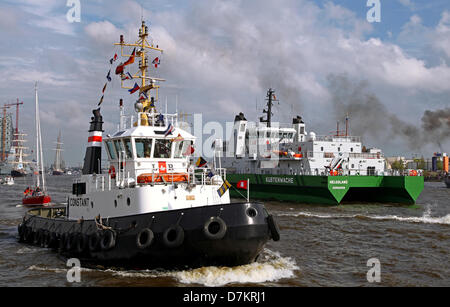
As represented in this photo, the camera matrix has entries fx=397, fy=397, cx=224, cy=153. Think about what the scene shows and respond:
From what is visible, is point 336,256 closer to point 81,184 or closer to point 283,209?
point 81,184

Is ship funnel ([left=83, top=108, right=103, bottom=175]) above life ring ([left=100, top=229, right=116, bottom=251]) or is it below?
above

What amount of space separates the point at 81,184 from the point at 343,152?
87.0 ft

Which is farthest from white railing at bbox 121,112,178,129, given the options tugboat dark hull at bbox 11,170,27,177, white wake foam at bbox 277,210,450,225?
tugboat dark hull at bbox 11,170,27,177

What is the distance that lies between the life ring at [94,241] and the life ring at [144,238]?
5.93 ft

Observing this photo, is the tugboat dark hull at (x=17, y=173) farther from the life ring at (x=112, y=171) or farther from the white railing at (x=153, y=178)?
the white railing at (x=153, y=178)

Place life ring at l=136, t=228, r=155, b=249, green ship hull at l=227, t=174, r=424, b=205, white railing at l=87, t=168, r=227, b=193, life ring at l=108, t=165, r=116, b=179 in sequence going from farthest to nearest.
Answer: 1. green ship hull at l=227, t=174, r=424, b=205
2. life ring at l=108, t=165, r=116, b=179
3. white railing at l=87, t=168, r=227, b=193
4. life ring at l=136, t=228, r=155, b=249

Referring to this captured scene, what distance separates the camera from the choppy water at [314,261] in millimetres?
10703

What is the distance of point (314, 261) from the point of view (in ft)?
44.7

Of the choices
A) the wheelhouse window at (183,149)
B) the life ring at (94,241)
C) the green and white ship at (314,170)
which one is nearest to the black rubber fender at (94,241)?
the life ring at (94,241)

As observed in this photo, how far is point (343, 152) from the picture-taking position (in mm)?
35656

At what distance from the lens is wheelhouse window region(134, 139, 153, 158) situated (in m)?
12.8

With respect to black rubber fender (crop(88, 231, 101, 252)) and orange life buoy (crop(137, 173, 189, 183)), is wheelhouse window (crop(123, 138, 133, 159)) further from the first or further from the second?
black rubber fender (crop(88, 231, 101, 252))

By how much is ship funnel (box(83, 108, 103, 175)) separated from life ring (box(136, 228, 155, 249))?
515 cm
